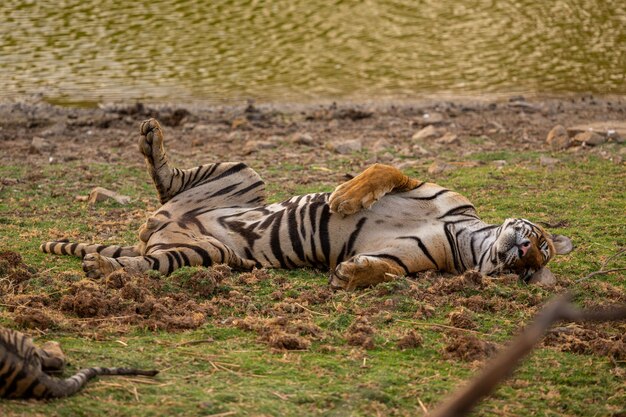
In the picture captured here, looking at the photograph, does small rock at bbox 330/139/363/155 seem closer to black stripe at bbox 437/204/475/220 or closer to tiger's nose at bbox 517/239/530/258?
black stripe at bbox 437/204/475/220

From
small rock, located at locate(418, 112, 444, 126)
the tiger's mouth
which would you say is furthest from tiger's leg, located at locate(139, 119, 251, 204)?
small rock, located at locate(418, 112, 444, 126)

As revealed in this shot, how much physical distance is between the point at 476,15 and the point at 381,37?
262 cm

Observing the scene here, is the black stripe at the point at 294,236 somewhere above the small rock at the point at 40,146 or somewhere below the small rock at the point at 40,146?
above

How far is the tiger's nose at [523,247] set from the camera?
5812mm

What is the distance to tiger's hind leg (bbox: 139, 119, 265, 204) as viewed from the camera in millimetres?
6613

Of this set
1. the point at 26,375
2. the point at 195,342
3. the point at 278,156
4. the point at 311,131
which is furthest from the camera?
the point at 311,131

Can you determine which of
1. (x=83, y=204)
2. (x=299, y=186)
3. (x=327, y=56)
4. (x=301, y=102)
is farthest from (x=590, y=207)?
(x=327, y=56)

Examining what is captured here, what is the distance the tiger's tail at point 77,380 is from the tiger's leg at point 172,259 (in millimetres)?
1714

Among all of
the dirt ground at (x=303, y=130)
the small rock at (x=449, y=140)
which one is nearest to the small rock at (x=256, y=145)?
the dirt ground at (x=303, y=130)

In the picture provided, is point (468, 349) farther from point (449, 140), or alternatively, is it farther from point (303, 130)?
point (303, 130)

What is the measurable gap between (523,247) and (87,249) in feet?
9.34

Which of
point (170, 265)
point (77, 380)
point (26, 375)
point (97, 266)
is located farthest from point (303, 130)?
point (26, 375)

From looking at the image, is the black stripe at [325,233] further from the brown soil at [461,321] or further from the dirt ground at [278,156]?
the brown soil at [461,321]

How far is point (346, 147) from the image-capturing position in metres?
10.7
